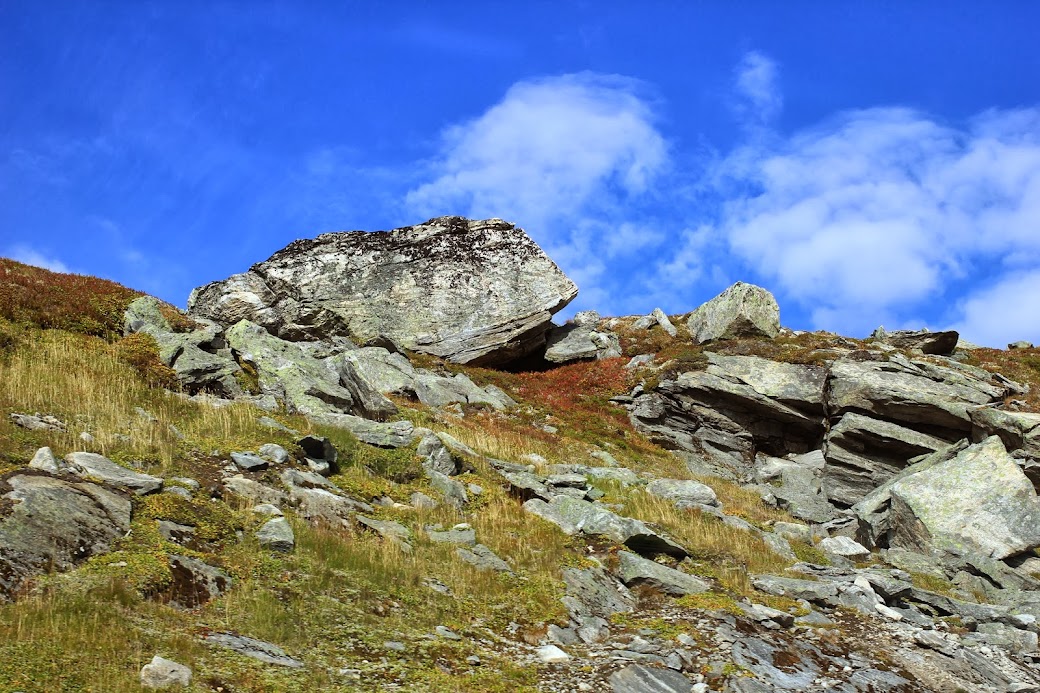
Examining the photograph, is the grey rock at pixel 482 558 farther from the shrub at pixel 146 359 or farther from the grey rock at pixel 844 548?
the shrub at pixel 146 359

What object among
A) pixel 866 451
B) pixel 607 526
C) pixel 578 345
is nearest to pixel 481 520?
pixel 607 526

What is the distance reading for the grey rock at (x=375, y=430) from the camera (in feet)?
60.4

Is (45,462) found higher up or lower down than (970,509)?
lower down

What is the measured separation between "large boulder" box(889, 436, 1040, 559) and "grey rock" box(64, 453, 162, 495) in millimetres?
17495

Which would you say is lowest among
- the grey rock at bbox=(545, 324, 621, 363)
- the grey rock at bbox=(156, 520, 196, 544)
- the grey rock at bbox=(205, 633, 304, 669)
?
the grey rock at bbox=(205, 633, 304, 669)

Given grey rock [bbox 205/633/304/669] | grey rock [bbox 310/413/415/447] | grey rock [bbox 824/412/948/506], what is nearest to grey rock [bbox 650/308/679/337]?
grey rock [bbox 824/412/948/506]

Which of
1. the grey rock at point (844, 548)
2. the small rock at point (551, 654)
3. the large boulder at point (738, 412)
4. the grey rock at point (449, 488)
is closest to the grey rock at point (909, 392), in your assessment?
the large boulder at point (738, 412)

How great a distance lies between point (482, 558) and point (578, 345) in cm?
3023

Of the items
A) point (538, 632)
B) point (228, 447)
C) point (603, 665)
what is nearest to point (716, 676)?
point (603, 665)

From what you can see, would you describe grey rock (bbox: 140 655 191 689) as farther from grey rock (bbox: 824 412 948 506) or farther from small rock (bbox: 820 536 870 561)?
grey rock (bbox: 824 412 948 506)

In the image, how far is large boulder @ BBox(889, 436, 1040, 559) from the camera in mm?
19031

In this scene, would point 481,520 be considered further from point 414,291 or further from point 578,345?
point 578,345

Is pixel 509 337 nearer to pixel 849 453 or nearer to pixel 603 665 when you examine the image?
pixel 849 453

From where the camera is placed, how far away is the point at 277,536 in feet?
37.1
